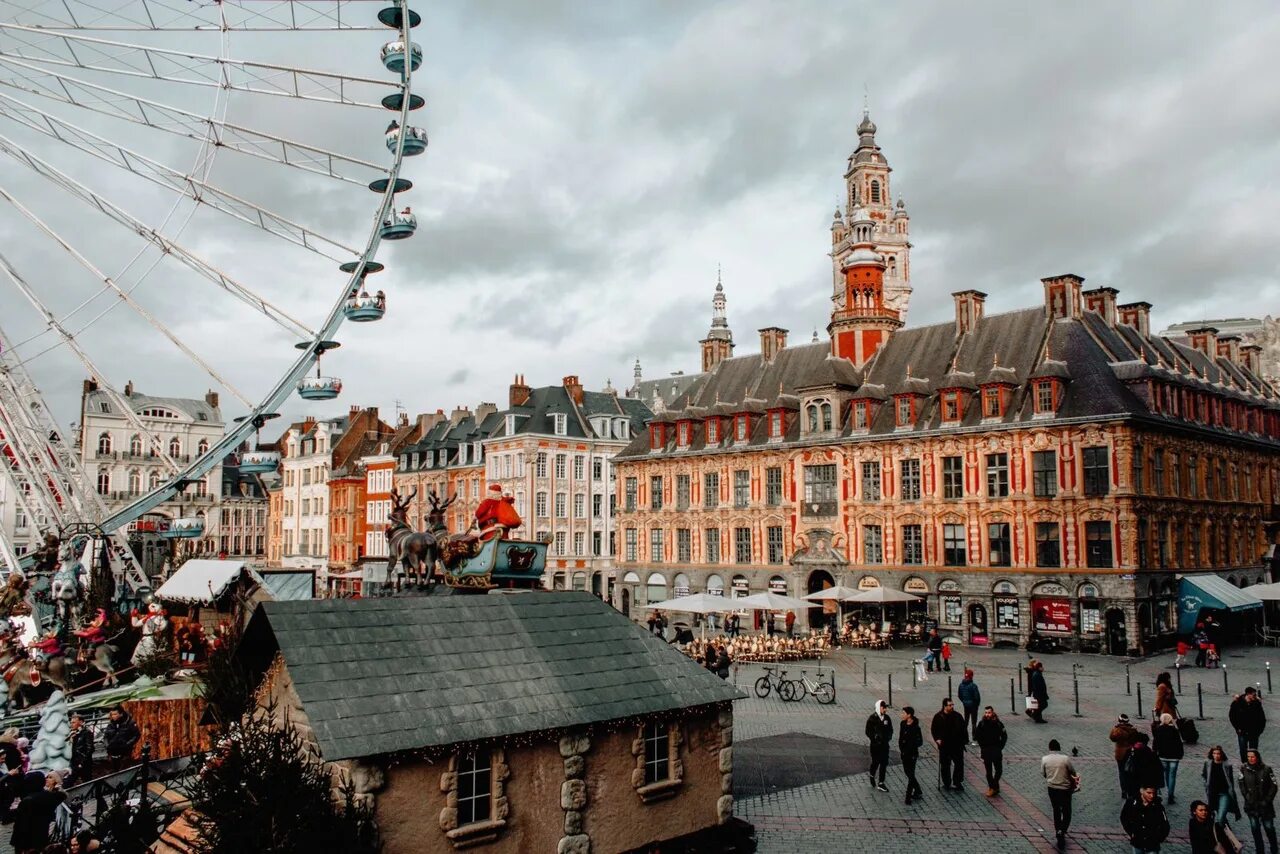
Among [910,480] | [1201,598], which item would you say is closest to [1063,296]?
[910,480]

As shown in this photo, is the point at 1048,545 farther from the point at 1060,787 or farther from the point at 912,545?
the point at 1060,787

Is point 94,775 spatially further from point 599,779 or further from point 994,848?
point 994,848

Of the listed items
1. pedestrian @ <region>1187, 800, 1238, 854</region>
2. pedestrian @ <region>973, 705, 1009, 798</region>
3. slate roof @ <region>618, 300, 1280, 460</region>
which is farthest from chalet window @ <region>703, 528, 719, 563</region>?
pedestrian @ <region>1187, 800, 1238, 854</region>

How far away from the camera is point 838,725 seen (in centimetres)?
2497

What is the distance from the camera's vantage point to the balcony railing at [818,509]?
49.7 meters

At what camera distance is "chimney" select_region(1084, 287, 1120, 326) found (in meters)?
46.7

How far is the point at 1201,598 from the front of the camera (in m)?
41.9

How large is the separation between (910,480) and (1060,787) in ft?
105

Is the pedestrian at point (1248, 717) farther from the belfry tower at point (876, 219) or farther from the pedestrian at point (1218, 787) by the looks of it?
the belfry tower at point (876, 219)

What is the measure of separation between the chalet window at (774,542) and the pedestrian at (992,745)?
108ft

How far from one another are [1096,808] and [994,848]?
10.5 feet

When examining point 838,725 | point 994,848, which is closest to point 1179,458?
point 838,725

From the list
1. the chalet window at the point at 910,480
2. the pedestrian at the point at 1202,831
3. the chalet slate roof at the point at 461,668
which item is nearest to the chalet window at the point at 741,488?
the chalet window at the point at 910,480

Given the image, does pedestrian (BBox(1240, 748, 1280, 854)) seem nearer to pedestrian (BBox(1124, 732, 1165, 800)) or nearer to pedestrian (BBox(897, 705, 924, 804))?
pedestrian (BBox(1124, 732, 1165, 800))
